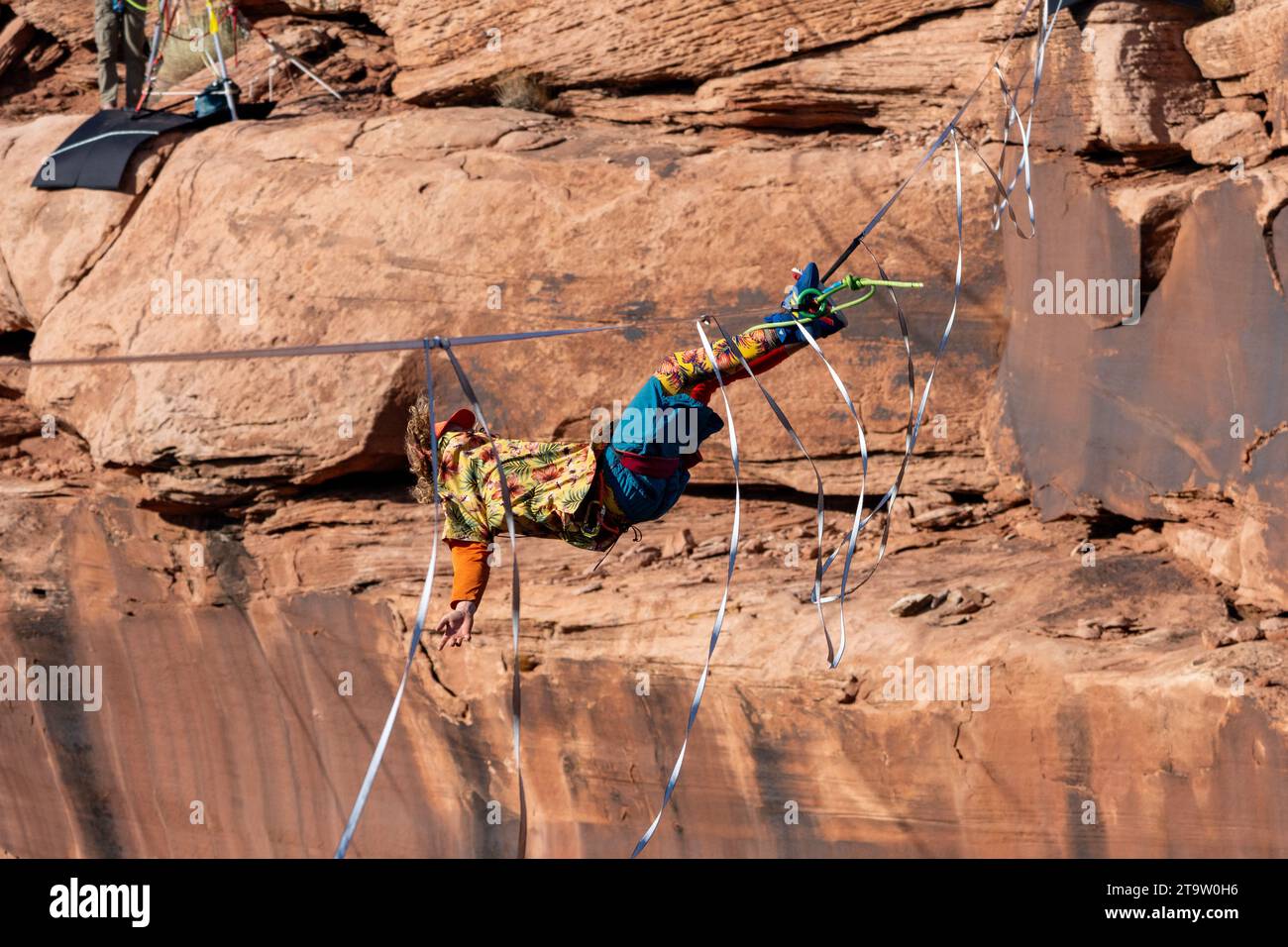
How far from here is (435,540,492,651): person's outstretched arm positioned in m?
5.77

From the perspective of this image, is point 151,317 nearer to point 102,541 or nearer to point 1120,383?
point 102,541

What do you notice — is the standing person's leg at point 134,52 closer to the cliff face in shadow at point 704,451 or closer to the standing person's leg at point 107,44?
the standing person's leg at point 107,44

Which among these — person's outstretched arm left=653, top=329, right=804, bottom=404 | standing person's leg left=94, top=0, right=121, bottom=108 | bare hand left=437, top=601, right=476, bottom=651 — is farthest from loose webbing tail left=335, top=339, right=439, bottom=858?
standing person's leg left=94, top=0, right=121, bottom=108

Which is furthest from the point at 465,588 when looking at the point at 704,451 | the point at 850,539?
the point at 704,451

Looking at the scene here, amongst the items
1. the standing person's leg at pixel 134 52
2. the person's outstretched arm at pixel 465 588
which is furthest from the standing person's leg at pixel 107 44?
the person's outstretched arm at pixel 465 588

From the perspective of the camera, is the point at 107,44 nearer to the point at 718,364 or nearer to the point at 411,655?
the point at 718,364

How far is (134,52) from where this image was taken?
11.7 metres

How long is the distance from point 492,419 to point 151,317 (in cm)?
232

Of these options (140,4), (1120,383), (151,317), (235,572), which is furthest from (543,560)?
(140,4)

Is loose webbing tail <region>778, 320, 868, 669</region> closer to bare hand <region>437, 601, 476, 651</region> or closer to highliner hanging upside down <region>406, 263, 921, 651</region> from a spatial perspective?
highliner hanging upside down <region>406, 263, 921, 651</region>

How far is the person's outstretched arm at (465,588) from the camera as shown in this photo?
5770mm

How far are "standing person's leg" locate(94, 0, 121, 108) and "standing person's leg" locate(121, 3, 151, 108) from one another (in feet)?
0.29

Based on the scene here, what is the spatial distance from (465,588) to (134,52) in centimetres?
777

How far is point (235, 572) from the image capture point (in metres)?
9.38
